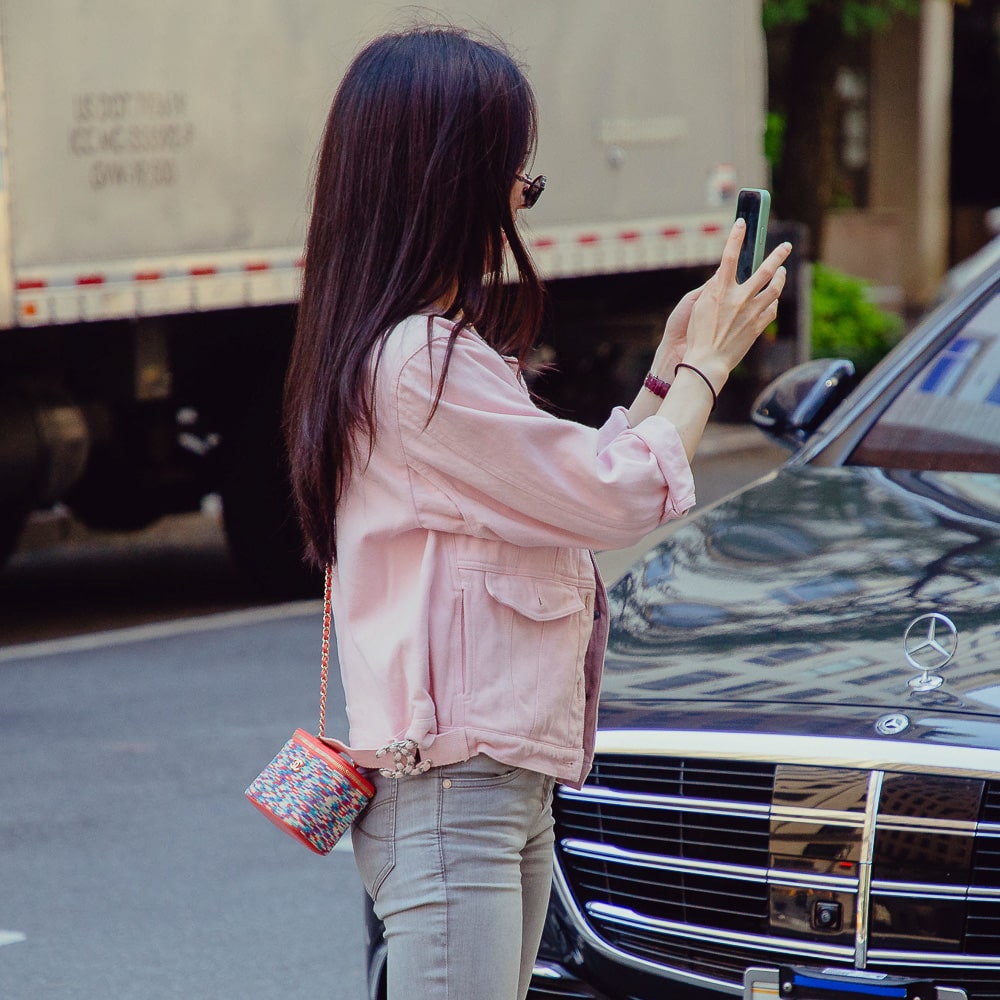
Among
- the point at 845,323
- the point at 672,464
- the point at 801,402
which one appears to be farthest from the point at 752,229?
the point at 845,323

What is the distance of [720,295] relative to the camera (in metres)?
2.41

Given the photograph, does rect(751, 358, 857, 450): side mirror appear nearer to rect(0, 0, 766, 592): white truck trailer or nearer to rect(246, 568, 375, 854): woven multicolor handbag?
rect(246, 568, 375, 854): woven multicolor handbag

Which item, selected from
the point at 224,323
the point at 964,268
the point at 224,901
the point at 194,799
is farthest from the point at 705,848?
the point at 964,268

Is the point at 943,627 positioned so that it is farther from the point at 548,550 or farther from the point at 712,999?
the point at 548,550

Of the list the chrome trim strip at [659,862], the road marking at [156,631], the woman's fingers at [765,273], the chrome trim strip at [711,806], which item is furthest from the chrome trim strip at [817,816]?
the road marking at [156,631]

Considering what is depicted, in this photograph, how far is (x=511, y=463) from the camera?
2299 mm

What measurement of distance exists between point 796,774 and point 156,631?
5.75 metres

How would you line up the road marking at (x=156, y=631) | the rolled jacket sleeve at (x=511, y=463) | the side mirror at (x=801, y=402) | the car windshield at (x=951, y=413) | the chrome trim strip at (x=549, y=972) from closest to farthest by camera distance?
1. the rolled jacket sleeve at (x=511, y=463)
2. the chrome trim strip at (x=549, y=972)
3. the car windshield at (x=951, y=413)
4. the side mirror at (x=801, y=402)
5. the road marking at (x=156, y=631)

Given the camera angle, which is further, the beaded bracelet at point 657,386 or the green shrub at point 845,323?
the green shrub at point 845,323

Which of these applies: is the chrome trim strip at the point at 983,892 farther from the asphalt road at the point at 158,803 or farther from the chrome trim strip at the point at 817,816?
the asphalt road at the point at 158,803

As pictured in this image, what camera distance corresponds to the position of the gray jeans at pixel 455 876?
2.35m

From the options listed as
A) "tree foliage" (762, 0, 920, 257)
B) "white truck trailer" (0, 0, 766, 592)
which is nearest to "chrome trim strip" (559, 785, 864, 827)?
"white truck trailer" (0, 0, 766, 592)

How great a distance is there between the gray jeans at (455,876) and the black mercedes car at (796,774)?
0.70 metres

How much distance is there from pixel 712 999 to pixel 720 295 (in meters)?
1.21
